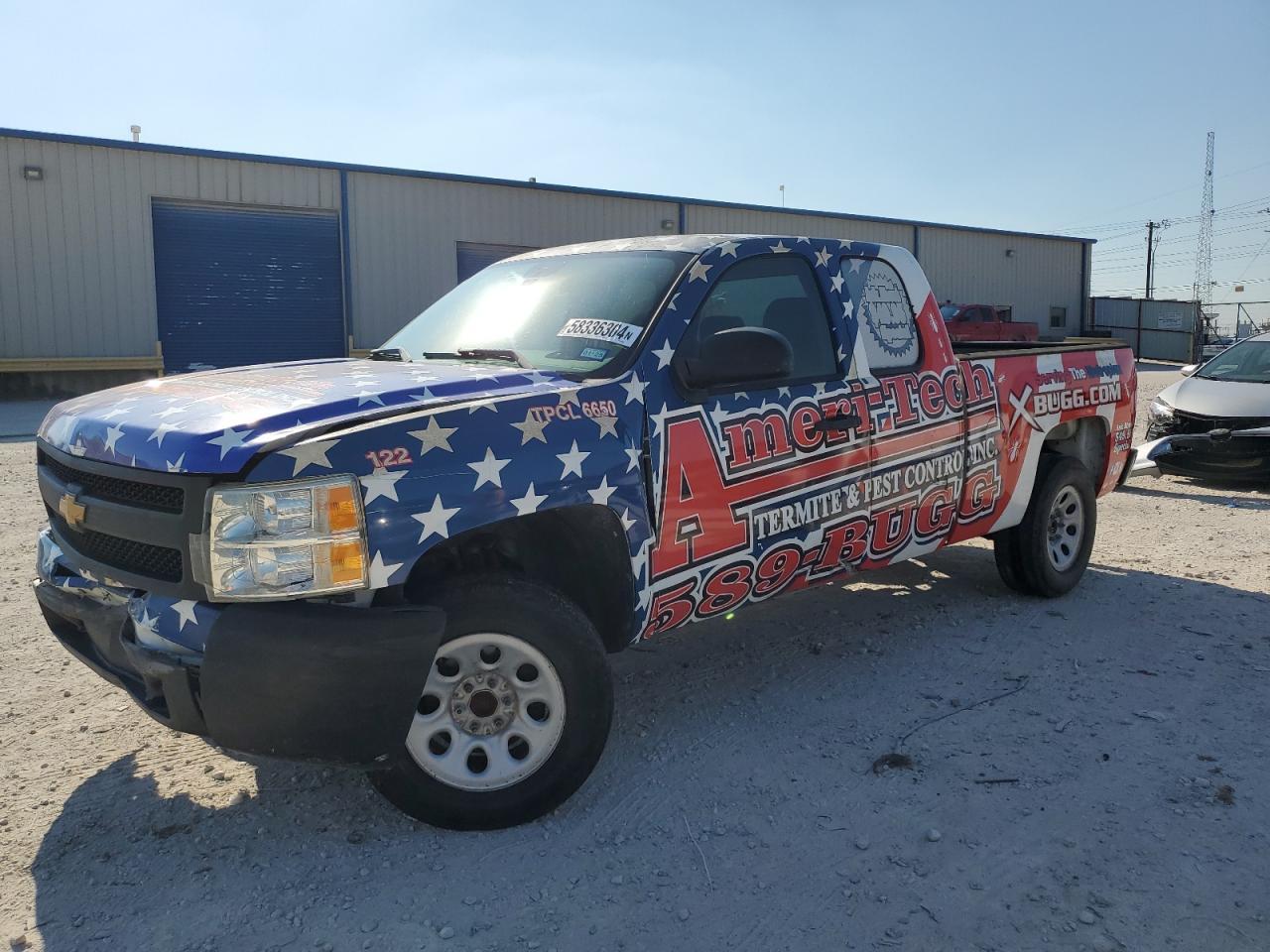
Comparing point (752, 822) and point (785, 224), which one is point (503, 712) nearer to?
point (752, 822)

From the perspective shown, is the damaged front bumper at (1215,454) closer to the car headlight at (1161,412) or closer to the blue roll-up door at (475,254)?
the car headlight at (1161,412)

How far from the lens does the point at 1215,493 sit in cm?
891

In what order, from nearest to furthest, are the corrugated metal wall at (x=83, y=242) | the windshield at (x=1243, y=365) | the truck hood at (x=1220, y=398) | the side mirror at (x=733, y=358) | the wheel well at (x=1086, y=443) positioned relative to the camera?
the side mirror at (x=733, y=358) → the wheel well at (x=1086, y=443) → the truck hood at (x=1220, y=398) → the windshield at (x=1243, y=365) → the corrugated metal wall at (x=83, y=242)

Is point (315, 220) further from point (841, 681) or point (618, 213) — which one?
point (841, 681)

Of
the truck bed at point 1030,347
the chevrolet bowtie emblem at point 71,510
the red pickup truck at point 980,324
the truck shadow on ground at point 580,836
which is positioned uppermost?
the red pickup truck at point 980,324

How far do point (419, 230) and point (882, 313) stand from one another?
63.4 feet

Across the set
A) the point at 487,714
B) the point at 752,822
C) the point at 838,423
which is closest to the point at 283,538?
the point at 487,714

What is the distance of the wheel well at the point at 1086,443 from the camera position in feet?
19.0

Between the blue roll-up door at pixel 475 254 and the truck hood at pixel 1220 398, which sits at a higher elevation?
the blue roll-up door at pixel 475 254

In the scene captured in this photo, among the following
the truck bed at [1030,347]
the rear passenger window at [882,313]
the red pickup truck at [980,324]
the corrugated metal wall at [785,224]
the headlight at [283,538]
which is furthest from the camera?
the corrugated metal wall at [785,224]

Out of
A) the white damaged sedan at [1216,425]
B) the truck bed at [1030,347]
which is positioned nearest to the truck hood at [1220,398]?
the white damaged sedan at [1216,425]

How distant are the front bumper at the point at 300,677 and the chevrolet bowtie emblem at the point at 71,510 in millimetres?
505

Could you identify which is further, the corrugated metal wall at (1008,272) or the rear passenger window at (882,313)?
the corrugated metal wall at (1008,272)

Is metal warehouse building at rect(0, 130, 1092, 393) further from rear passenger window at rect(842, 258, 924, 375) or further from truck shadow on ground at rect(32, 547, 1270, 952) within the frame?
truck shadow on ground at rect(32, 547, 1270, 952)
